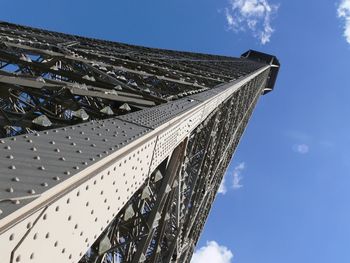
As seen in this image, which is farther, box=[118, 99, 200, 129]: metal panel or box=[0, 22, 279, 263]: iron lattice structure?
box=[118, 99, 200, 129]: metal panel

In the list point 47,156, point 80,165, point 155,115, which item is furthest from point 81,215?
point 155,115

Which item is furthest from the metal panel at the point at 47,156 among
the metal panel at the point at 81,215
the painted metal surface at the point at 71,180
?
the metal panel at the point at 81,215

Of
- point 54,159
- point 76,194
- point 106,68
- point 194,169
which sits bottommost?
point 76,194

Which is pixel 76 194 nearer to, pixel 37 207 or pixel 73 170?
Result: pixel 73 170

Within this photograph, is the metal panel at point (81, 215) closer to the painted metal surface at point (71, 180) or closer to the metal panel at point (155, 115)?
the painted metal surface at point (71, 180)

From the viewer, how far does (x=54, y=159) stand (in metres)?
3.57

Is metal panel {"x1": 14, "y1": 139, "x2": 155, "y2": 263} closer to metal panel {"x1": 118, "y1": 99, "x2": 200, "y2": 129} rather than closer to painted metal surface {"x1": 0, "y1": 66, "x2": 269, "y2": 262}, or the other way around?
painted metal surface {"x1": 0, "y1": 66, "x2": 269, "y2": 262}

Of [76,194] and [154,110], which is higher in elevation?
[154,110]

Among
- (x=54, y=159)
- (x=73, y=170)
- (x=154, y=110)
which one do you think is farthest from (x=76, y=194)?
(x=154, y=110)

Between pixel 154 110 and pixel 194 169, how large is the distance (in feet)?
27.0

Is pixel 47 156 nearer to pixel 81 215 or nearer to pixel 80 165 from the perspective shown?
pixel 80 165

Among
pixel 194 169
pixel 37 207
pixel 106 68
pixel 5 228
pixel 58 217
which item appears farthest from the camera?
pixel 194 169

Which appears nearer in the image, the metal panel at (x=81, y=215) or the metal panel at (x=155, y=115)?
the metal panel at (x=81, y=215)

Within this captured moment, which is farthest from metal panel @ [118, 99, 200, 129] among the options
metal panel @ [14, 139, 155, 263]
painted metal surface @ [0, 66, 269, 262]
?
metal panel @ [14, 139, 155, 263]
